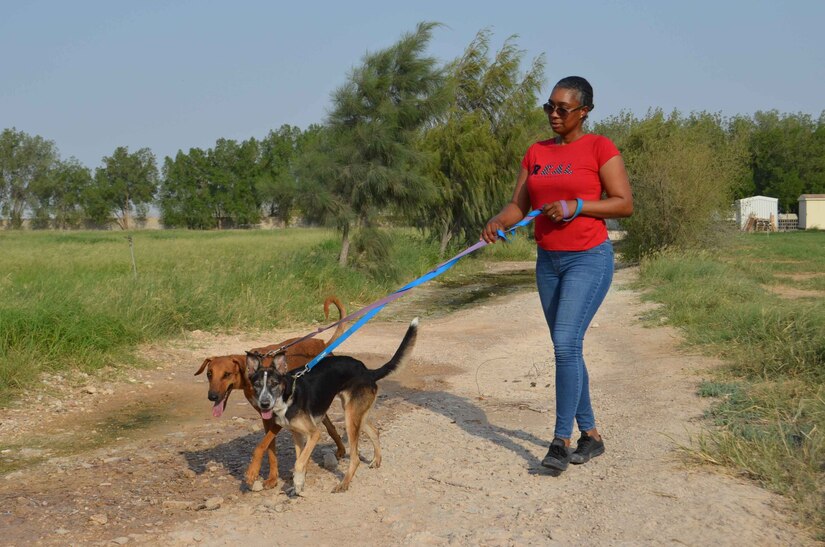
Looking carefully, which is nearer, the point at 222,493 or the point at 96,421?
the point at 222,493

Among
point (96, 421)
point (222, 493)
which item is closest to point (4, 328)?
point (96, 421)

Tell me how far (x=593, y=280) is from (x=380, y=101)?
47.4ft

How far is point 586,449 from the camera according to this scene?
4.95m

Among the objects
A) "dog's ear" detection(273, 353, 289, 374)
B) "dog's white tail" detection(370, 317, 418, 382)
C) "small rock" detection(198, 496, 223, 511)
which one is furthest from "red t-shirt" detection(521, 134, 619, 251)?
"small rock" detection(198, 496, 223, 511)

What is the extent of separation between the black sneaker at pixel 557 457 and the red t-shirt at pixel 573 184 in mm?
1179

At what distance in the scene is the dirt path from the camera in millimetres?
3982

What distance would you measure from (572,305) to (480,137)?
21.4 metres

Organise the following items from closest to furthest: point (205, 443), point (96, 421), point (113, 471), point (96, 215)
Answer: point (113, 471), point (205, 443), point (96, 421), point (96, 215)

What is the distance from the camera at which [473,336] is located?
11.5 m

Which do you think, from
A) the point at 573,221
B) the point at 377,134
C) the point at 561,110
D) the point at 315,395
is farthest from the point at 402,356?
the point at 377,134

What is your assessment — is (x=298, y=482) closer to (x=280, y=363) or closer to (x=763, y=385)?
(x=280, y=363)

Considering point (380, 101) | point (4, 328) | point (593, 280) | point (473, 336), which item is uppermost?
point (380, 101)

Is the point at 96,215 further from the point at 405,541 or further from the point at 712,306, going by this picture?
the point at 405,541

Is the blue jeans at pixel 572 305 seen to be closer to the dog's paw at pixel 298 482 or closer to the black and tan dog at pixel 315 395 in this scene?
the black and tan dog at pixel 315 395
